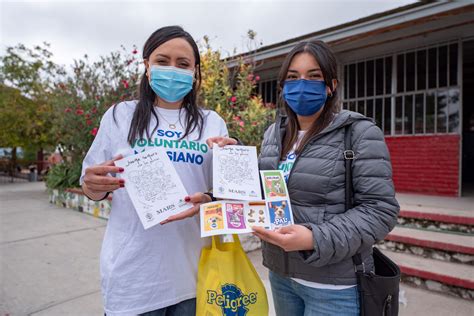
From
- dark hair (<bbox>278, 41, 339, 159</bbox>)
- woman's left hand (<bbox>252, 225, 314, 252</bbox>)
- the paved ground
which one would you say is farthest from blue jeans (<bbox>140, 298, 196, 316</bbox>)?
the paved ground

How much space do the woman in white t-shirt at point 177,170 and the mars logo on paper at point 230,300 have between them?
126 mm

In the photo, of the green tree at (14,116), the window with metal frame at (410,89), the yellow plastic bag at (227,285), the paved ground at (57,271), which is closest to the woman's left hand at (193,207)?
the yellow plastic bag at (227,285)

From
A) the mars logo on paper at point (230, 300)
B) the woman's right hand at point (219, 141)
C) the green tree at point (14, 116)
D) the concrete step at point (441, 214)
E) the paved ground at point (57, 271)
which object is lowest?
the paved ground at point (57, 271)

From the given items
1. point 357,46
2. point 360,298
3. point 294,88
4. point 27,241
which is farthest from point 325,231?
point 357,46

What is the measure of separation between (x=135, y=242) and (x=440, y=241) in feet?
11.3

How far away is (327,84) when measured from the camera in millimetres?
1463

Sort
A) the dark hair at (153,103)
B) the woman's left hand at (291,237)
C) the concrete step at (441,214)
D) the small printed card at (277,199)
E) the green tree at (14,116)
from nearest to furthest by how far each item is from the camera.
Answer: the woman's left hand at (291,237), the small printed card at (277,199), the dark hair at (153,103), the concrete step at (441,214), the green tree at (14,116)

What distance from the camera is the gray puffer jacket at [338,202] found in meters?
1.21

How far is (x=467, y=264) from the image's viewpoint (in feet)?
10.9

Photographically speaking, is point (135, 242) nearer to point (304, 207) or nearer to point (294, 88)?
point (304, 207)

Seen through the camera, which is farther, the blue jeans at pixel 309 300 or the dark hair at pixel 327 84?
the dark hair at pixel 327 84

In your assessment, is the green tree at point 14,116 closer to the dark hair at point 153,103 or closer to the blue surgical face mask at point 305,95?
the dark hair at point 153,103

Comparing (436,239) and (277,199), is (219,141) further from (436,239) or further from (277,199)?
(436,239)

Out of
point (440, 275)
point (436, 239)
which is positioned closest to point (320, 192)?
point (440, 275)
